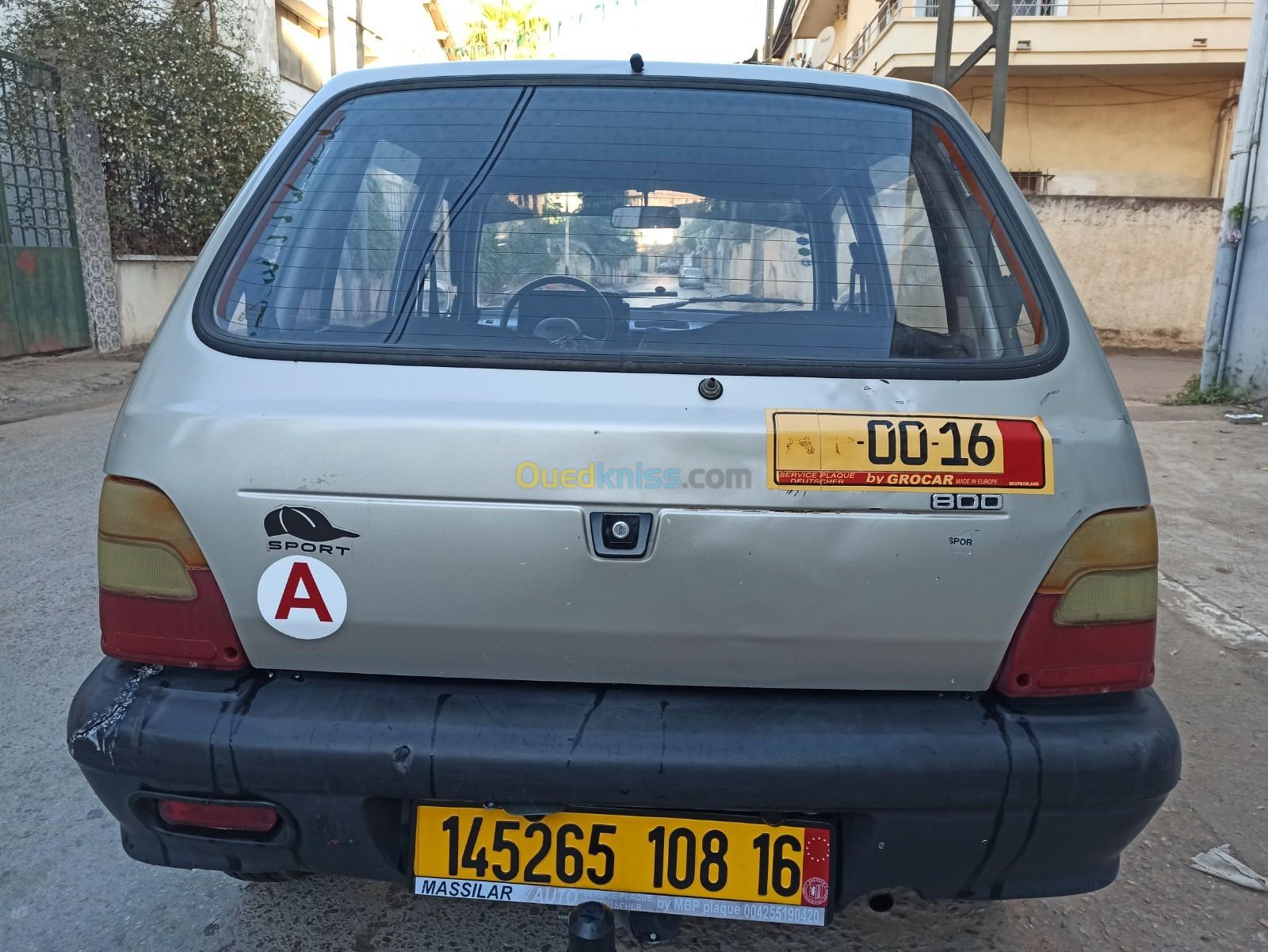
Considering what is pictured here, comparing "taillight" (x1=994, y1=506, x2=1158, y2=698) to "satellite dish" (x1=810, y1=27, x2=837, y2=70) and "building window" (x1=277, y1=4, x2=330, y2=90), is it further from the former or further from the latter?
"satellite dish" (x1=810, y1=27, x2=837, y2=70)

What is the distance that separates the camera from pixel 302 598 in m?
1.53

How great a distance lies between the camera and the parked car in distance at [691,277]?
1.74 meters

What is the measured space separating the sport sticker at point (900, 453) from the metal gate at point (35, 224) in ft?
34.3

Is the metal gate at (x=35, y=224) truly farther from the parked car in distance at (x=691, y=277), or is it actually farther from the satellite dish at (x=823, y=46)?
the satellite dish at (x=823, y=46)

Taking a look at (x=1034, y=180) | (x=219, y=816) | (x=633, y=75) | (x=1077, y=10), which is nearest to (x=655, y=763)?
(x=219, y=816)

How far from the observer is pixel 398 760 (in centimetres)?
149

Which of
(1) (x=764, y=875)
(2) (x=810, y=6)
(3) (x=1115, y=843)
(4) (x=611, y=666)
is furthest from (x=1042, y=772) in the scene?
(2) (x=810, y=6)

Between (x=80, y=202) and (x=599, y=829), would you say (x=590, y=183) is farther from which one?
(x=80, y=202)

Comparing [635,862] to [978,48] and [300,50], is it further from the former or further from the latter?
[300,50]

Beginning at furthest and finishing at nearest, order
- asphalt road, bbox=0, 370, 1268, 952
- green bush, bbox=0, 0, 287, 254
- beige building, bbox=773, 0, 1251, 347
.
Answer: beige building, bbox=773, 0, 1251, 347
green bush, bbox=0, 0, 287, 254
asphalt road, bbox=0, 370, 1268, 952

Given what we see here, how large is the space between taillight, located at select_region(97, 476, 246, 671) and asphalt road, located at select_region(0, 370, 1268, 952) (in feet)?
2.52

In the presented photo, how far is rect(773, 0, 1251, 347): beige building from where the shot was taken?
15.4 meters

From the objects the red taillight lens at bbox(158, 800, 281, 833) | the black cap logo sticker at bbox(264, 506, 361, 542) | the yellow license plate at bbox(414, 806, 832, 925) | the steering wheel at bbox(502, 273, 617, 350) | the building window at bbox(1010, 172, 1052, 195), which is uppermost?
the building window at bbox(1010, 172, 1052, 195)

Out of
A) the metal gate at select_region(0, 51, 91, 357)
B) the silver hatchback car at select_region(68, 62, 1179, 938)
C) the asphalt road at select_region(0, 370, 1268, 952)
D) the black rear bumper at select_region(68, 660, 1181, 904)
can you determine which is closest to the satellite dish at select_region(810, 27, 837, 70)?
the metal gate at select_region(0, 51, 91, 357)
